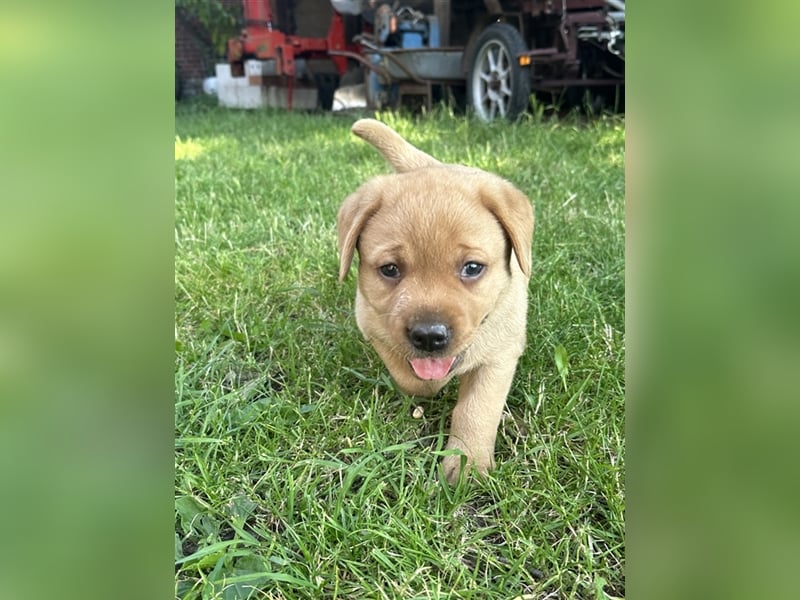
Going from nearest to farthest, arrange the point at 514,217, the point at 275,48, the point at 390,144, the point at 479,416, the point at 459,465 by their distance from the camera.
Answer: the point at 459,465 → the point at 479,416 → the point at 514,217 → the point at 390,144 → the point at 275,48

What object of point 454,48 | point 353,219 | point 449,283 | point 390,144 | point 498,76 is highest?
point 454,48

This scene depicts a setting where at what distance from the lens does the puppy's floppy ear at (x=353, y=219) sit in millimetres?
1845

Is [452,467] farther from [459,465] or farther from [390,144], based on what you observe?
[390,144]

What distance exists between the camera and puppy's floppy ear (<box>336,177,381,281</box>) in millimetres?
1845

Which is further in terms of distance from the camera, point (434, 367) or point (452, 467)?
point (434, 367)

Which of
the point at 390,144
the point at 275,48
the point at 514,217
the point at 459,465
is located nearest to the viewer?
the point at 459,465

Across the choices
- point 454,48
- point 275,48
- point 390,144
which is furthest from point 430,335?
point 275,48

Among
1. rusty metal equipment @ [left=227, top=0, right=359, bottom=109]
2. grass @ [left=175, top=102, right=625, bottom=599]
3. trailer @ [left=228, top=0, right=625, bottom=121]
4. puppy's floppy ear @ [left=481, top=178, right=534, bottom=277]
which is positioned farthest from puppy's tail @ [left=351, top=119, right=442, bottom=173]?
rusty metal equipment @ [left=227, top=0, right=359, bottom=109]

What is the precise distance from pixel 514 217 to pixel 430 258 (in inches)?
11.9

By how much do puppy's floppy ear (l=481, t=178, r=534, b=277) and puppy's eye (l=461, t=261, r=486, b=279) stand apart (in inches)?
5.2

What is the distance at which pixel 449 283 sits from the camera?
1.68 meters
